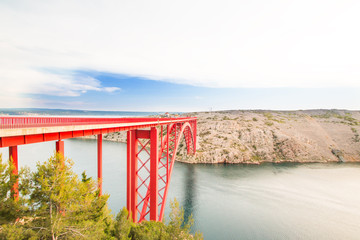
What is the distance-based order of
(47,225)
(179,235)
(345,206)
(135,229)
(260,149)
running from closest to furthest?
1. (47,225)
2. (179,235)
3. (135,229)
4. (345,206)
5. (260,149)

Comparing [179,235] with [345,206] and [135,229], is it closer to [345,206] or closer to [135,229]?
[135,229]

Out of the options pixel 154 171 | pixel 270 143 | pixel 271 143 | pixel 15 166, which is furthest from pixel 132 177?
pixel 271 143

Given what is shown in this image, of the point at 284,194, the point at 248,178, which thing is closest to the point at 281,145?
the point at 248,178

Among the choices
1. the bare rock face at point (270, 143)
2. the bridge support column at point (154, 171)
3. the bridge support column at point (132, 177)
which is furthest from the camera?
the bare rock face at point (270, 143)

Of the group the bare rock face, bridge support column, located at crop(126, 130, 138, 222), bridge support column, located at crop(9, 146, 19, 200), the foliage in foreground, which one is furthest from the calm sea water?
bridge support column, located at crop(9, 146, 19, 200)

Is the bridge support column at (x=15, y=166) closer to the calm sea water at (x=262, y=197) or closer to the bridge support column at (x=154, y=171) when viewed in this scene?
the bridge support column at (x=154, y=171)

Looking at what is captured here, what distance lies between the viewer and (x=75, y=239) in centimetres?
809

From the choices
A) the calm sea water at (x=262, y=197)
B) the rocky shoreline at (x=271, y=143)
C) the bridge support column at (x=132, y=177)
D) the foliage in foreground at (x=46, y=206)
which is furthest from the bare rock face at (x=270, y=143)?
the foliage in foreground at (x=46, y=206)

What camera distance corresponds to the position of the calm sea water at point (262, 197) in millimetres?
20438

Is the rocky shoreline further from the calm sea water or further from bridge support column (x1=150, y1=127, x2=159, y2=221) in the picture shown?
bridge support column (x1=150, y1=127, x2=159, y2=221)

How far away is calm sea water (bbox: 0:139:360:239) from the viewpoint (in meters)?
20.4

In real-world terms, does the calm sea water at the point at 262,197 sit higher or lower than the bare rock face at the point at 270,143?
lower

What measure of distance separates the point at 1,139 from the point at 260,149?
175 feet

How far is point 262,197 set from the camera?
28.1 m
